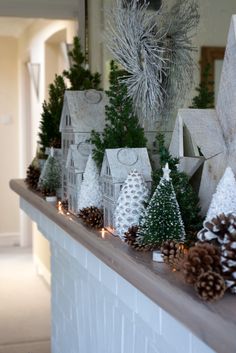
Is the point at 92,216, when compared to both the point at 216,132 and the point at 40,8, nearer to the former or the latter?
the point at 216,132

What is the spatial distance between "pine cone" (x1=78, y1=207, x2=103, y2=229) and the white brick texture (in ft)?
0.33

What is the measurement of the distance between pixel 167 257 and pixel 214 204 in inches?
5.8

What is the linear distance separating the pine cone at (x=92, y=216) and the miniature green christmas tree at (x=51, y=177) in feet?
1.92

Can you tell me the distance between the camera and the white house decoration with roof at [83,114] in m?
1.88

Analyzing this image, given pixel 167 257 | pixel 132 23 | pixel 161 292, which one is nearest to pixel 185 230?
pixel 167 257

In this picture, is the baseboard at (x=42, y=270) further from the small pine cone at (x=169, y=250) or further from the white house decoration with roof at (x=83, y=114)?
the small pine cone at (x=169, y=250)

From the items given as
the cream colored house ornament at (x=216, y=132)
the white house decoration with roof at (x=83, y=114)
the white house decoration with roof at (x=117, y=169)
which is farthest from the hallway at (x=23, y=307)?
the cream colored house ornament at (x=216, y=132)

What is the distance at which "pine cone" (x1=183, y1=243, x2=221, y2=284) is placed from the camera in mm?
928

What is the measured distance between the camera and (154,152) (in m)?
1.71

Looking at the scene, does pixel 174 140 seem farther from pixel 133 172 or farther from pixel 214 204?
pixel 214 204

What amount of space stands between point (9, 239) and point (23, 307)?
188 centimetres

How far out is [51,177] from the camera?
221 cm

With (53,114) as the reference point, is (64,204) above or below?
below

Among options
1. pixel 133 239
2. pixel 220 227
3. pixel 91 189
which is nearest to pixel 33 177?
pixel 91 189
